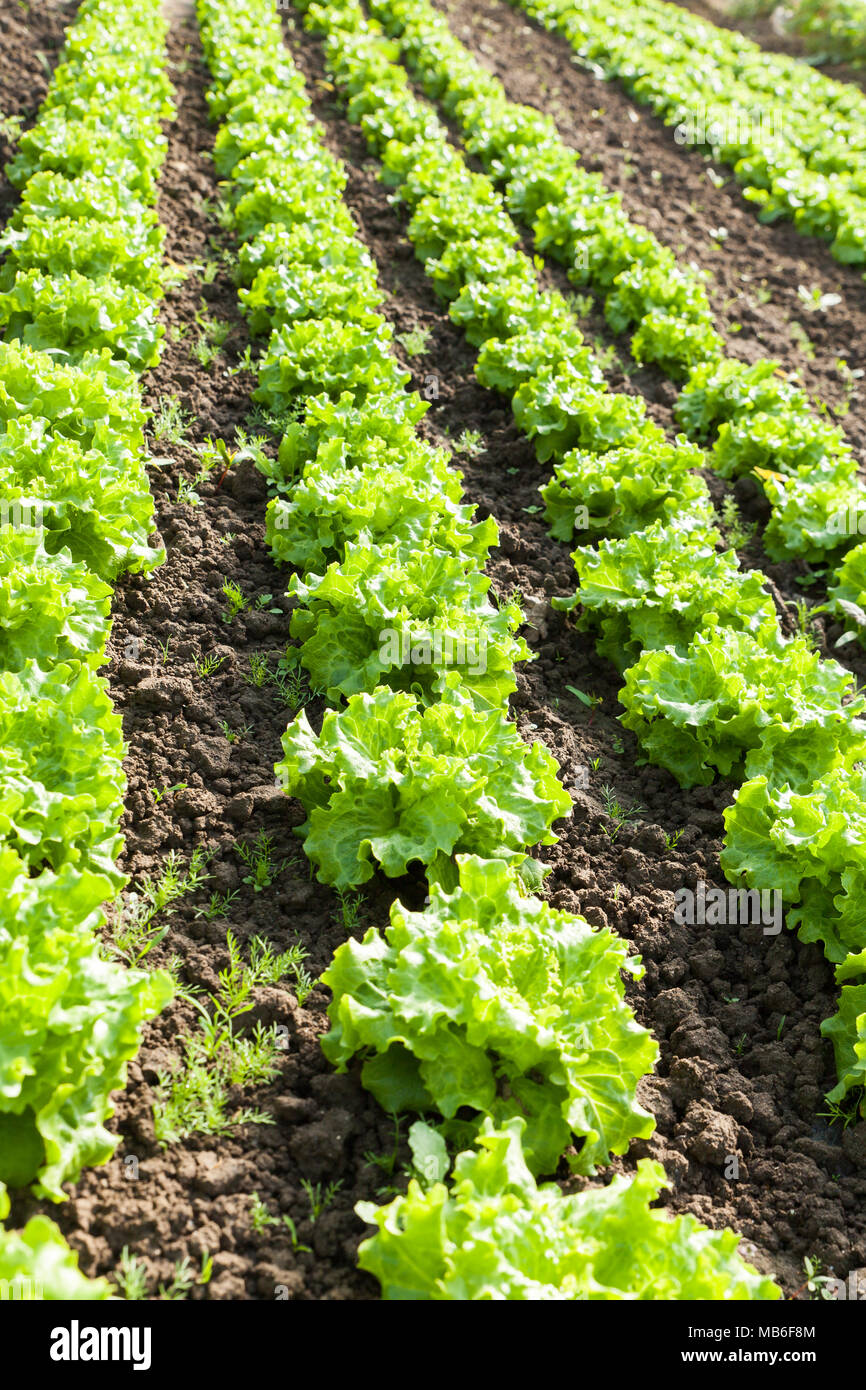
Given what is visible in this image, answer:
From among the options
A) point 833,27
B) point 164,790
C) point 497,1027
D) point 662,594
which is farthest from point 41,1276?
point 833,27

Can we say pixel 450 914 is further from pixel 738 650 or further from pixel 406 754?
pixel 738 650

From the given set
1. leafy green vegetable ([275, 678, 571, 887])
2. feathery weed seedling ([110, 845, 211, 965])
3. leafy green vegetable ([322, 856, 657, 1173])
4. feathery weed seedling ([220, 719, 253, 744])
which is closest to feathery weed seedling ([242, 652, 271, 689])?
feathery weed seedling ([220, 719, 253, 744])

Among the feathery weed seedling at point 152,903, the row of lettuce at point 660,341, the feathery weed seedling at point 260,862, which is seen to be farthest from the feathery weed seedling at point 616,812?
the row of lettuce at point 660,341

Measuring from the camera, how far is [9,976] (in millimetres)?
3545

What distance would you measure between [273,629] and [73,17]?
11.4 meters

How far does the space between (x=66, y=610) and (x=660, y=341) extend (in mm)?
6411

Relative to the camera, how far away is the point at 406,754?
191 inches

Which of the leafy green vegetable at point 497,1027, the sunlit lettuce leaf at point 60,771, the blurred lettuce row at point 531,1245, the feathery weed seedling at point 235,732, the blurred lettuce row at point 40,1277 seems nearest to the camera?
the blurred lettuce row at point 40,1277

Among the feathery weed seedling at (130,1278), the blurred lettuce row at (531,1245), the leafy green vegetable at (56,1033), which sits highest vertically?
the leafy green vegetable at (56,1033)

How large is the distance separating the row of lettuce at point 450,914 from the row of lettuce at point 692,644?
953mm

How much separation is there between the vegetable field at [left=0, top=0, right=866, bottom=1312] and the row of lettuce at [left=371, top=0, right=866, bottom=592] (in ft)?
0.17

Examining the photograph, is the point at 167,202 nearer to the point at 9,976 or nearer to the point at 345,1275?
the point at 9,976

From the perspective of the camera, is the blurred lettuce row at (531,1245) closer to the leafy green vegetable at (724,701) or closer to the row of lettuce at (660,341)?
the leafy green vegetable at (724,701)

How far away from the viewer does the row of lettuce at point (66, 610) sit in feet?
11.7
